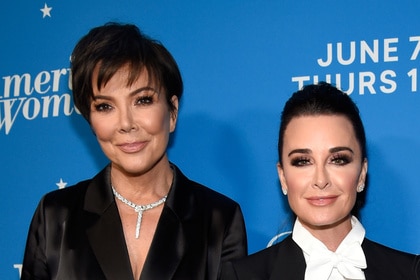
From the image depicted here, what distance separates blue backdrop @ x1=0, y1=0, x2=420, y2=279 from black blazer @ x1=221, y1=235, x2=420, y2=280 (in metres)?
0.26

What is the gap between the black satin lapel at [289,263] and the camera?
69.7 inches

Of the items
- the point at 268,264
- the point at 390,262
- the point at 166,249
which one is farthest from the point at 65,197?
the point at 390,262

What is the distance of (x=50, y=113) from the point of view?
245 centimetres

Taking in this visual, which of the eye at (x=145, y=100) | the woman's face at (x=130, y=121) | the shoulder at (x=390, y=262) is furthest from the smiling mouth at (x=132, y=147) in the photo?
the shoulder at (x=390, y=262)

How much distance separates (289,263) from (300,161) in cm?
24

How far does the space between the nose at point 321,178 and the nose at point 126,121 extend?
468 millimetres

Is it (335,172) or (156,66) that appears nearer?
(335,172)

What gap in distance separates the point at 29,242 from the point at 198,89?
67 centimetres

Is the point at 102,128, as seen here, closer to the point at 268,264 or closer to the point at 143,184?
the point at 143,184

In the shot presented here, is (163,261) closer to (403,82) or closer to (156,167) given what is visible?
(156,167)

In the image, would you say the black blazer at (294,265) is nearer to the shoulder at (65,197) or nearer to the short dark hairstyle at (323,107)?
the short dark hairstyle at (323,107)

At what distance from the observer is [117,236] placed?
1907 millimetres

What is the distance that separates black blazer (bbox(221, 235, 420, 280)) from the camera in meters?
1.73

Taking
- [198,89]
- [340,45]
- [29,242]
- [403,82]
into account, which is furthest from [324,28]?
[29,242]
